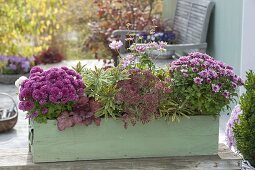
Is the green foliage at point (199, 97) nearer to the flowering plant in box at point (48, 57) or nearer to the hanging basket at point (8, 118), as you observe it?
the hanging basket at point (8, 118)

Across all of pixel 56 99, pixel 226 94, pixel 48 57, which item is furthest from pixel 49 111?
pixel 48 57

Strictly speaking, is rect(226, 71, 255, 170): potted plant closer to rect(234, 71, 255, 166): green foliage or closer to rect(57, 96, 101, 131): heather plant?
rect(234, 71, 255, 166): green foliage

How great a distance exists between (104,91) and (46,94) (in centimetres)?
30

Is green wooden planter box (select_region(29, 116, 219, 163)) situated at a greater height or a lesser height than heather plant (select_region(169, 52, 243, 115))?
lesser

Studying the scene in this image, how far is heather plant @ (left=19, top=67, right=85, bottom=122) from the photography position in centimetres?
306

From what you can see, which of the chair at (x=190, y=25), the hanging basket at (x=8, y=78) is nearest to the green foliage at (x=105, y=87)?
the chair at (x=190, y=25)

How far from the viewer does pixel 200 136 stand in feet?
10.6

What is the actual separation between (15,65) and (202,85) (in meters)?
4.89

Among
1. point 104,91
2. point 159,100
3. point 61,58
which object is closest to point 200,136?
point 159,100

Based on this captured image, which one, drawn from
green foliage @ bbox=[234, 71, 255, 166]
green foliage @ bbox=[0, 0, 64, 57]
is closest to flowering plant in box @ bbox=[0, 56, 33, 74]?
green foliage @ bbox=[0, 0, 64, 57]

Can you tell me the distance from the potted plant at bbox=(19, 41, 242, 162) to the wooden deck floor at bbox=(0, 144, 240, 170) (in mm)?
41

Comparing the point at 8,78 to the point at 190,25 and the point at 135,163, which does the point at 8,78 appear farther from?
the point at 135,163

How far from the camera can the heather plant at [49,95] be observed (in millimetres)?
3062

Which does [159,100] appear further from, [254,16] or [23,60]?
[23,60]
